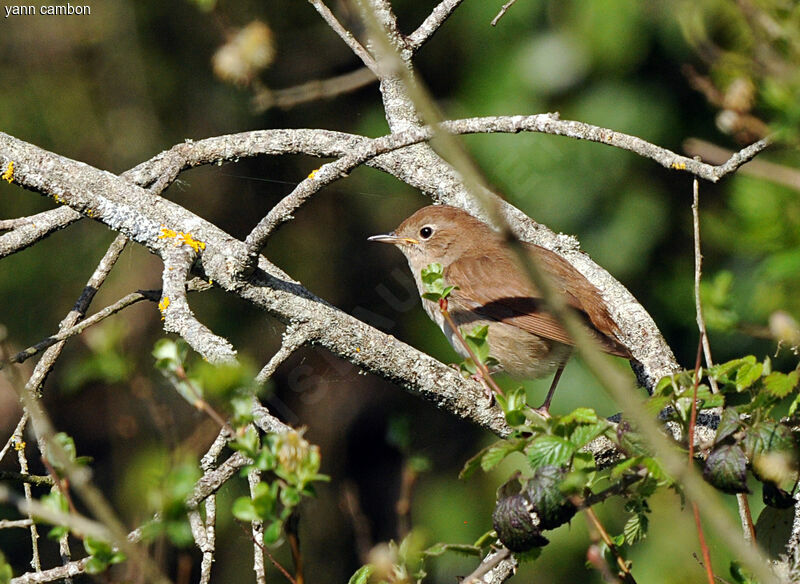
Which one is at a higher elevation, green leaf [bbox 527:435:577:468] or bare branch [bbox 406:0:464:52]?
bare branch [bbox 406:0:464:52]

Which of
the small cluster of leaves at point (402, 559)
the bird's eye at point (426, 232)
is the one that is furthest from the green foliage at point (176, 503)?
the bird's eye at point (426, 232)

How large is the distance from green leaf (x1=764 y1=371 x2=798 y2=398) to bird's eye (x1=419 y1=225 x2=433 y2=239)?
2.74 metres

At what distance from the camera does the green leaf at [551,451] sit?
6.03ft

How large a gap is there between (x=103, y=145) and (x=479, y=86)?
8.80 feet

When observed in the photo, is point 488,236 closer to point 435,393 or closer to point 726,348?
point 726,348

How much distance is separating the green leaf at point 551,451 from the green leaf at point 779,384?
0.40m

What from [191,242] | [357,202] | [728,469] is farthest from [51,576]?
[357,202]

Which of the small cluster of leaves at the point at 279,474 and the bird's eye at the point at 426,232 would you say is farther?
the bird's eye at the point at 426,232

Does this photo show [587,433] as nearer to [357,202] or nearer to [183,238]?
[183,238]

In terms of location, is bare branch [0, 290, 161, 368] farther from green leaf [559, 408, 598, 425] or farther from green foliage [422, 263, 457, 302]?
green leaf [559, 408, 598, 425]

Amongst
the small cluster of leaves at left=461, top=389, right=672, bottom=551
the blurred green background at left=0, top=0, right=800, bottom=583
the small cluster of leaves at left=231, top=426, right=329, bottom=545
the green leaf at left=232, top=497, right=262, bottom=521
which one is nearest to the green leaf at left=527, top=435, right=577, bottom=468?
the small cluster of leaves at left=461, top=389, right=672, bottom=551

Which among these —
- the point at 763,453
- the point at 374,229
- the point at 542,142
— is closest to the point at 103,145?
the point at 374,229

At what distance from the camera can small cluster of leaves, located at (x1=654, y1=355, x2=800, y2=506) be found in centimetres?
181

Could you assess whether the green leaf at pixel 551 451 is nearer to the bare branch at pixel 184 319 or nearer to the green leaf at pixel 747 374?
the green leaf at pixel 747 374
